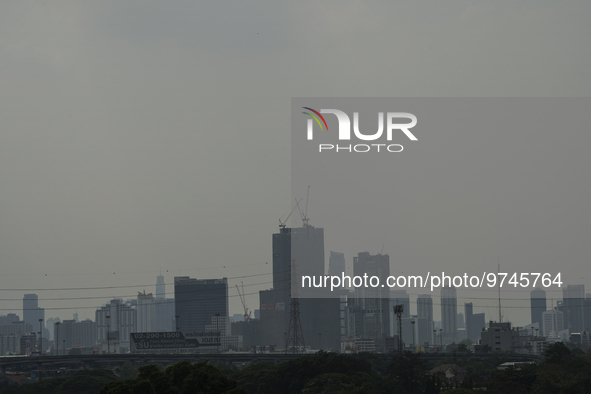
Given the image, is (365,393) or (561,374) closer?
(365,393)

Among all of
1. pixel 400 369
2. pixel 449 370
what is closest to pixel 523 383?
pixel 400 369

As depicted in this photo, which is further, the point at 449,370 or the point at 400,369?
the point at 449,370

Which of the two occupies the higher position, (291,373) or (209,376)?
(209,376)

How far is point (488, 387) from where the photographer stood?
322 ft

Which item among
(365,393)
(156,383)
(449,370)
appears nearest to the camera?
(156,383)

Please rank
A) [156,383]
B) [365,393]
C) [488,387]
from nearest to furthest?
[156,383] → [365,393] → [488,387]

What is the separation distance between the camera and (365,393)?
278ft

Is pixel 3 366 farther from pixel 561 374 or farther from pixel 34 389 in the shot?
pixel 561 374

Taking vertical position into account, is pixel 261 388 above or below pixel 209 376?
below

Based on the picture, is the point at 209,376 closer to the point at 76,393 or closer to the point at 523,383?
the point at 523,383

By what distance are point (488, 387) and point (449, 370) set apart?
5875 centimetres

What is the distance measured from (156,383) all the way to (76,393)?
248 feet

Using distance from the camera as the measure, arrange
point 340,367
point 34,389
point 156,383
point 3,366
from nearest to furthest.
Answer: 1. point 156,383
2. point 340,367
3. point 34,389
4. point 3,366

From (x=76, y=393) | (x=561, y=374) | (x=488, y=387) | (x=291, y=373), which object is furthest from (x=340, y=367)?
(x=76, y=393)
